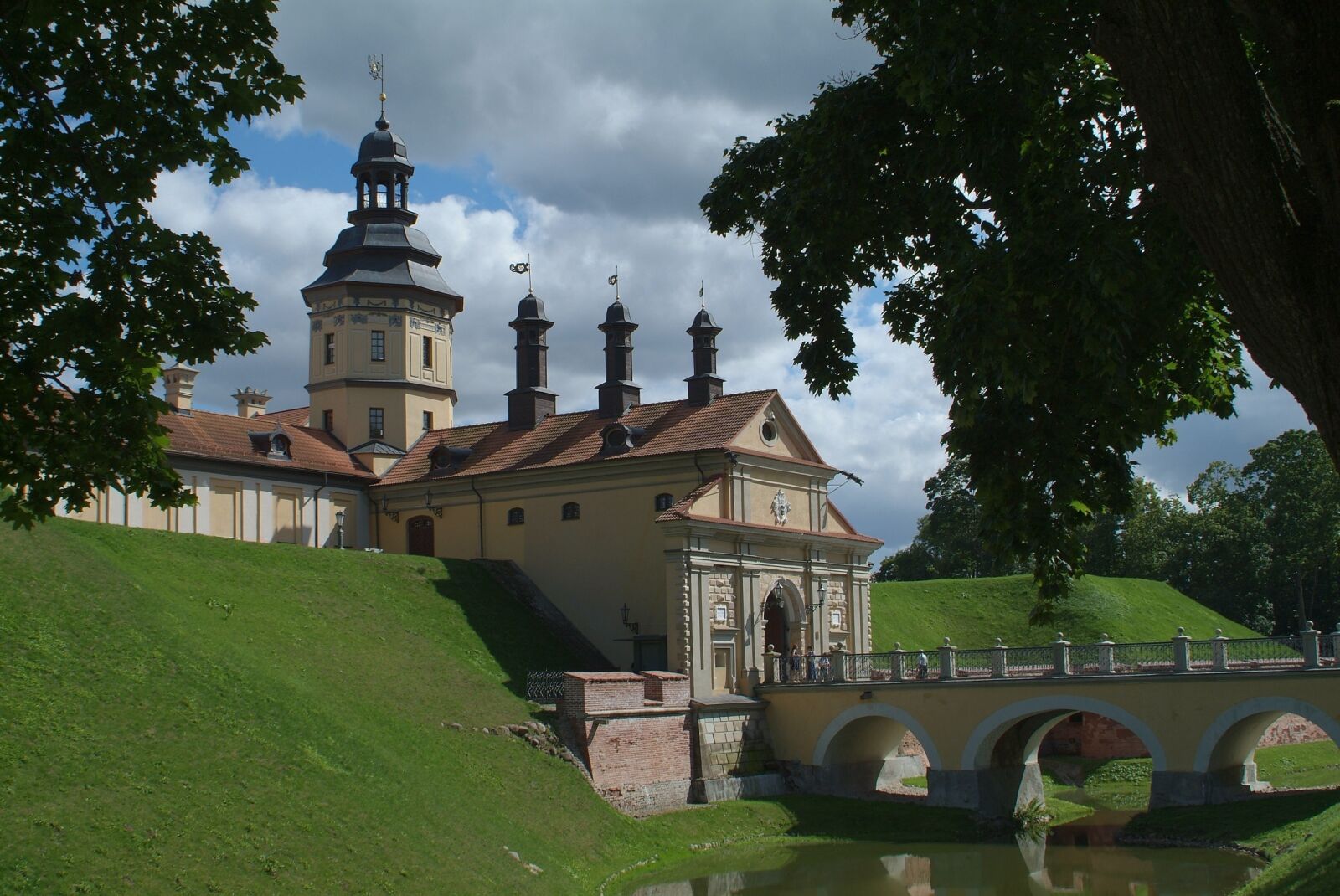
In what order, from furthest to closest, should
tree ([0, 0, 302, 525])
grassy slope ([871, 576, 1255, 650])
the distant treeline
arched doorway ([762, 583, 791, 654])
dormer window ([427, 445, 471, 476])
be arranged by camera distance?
the distant treeline < grassy slope ([871, 576, 1255, 650]) < dormer window ([427, 445, 471, 476]) < arched doorway ([762, 583, 791, 654]) < tree ([0, 0, 302, 525])

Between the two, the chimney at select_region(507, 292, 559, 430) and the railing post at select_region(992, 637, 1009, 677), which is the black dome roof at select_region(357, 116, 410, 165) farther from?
the railing post at select_region(992, 637, 1009, 677)

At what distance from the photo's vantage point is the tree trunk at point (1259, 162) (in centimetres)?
663

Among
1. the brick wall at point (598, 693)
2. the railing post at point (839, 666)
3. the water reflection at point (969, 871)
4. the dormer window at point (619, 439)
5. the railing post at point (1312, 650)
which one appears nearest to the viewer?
the water reflection at point (969, 871)

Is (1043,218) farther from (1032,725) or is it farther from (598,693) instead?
(1032,725)

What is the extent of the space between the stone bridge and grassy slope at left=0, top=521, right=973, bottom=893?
5.54 ft

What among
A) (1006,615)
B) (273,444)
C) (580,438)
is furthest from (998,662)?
(273,444)

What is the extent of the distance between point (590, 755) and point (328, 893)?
11618 millimetres

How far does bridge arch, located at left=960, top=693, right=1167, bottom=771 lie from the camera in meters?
29.7

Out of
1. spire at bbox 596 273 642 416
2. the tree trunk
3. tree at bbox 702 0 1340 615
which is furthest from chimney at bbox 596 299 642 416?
the tree trunk

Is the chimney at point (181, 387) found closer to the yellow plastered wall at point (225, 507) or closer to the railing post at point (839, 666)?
the yellow plastered wall at point (225, 507)

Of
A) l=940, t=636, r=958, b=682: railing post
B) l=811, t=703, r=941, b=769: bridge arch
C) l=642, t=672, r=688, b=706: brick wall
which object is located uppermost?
l=940, t=636, r=958, b=682: railing post

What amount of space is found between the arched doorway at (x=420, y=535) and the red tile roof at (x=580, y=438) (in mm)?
1317

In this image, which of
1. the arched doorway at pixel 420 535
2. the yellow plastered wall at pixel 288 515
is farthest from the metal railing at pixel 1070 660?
the yellow plastered wall at pixel 288 515

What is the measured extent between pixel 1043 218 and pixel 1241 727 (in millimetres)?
22592
